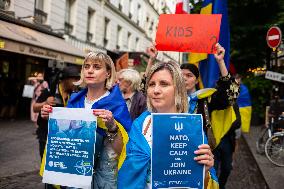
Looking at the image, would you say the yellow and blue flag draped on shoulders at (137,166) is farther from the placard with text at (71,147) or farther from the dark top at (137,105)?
the dark top at (137,105)

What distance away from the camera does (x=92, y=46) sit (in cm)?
2097

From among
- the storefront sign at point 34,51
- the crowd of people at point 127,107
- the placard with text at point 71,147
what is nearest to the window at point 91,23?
the storefront sign at point 34,51

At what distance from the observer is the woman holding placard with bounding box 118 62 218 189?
1.97m

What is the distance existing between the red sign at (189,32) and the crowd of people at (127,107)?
23cm

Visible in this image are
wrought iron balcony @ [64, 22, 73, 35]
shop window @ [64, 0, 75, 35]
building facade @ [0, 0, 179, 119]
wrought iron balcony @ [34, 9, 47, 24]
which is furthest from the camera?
shop window @ [64, 0, 75, 35]

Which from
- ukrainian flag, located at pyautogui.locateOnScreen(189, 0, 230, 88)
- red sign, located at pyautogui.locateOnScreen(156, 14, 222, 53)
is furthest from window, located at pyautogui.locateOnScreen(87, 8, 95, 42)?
red sign, located at pyautogui.locateOnScreen(156, 14, 222, 53)

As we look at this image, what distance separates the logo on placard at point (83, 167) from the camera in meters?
2.49

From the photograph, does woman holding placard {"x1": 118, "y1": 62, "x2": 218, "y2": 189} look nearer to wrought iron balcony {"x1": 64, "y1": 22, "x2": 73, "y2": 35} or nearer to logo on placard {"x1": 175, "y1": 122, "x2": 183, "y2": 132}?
logo on placard {"x1": 175, "y1": 122, "x2": 183, "y2": 132}

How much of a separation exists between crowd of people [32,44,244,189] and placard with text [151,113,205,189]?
0.06 m

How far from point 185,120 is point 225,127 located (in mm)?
1451

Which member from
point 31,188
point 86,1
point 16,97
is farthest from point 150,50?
point 86,1

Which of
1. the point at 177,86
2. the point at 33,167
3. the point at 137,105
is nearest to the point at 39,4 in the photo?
the point at 33,167

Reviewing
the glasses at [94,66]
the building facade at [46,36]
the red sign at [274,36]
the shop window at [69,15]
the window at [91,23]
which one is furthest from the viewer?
the window at [91,23]

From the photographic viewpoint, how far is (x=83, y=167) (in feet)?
8.20
